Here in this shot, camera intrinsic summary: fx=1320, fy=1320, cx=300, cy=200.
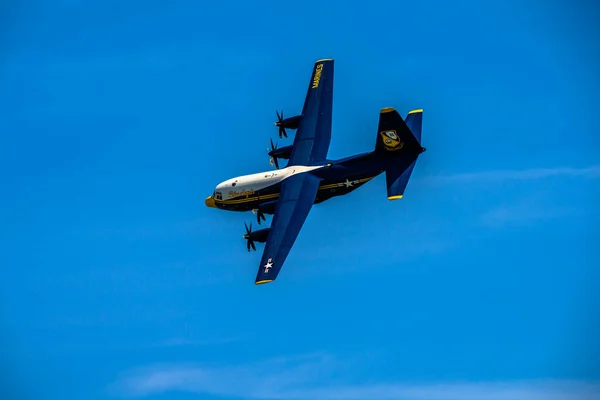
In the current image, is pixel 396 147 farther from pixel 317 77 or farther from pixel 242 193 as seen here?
pixel 242 193

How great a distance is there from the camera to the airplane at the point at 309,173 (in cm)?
14262

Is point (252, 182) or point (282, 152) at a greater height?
point (282, 152)

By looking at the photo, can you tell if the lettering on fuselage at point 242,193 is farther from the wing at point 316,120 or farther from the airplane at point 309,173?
the wing at point 316,120

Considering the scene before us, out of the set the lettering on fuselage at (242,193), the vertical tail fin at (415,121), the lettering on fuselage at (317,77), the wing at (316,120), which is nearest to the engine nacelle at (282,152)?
the wing at (316,120)

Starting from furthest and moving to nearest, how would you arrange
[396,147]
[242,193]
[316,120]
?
1. [316,120]
2. [242,193]
3. [396,147]

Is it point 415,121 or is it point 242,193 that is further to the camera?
point 242,193

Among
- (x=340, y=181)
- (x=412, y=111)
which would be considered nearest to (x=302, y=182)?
(x=340, y=181)

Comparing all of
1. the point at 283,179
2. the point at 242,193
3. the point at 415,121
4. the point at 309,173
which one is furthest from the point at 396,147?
the point at 242,193

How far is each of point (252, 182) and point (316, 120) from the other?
10.6 meters

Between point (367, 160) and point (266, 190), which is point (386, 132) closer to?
point (367, 160)

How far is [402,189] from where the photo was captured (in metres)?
141

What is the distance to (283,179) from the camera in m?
150

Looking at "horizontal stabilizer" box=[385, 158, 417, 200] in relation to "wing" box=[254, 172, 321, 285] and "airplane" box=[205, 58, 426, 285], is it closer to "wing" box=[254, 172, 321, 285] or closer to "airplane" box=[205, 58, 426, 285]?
"airplane" box=[205, 58, 426, 285]

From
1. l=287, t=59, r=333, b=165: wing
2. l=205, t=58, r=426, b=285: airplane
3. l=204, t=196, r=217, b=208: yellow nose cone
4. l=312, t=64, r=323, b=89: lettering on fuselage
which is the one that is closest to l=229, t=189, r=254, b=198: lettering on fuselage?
l=205, t=58, r=426, b=285: airplane
